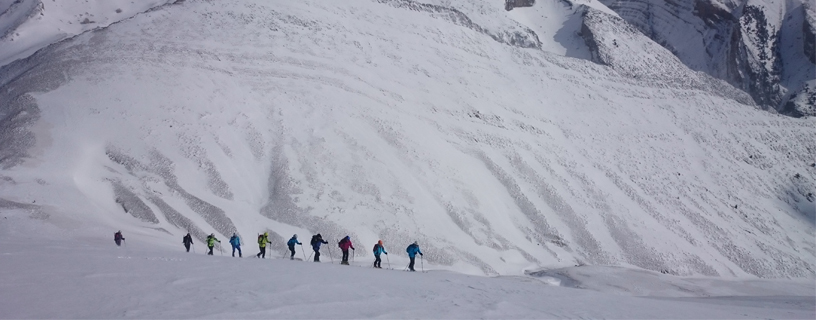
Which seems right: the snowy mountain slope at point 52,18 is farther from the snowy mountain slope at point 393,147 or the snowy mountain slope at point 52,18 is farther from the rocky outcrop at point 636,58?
the rocky outcrop at point 636,58

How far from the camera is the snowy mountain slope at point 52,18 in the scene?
76025mm

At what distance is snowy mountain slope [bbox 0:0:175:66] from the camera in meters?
76.0

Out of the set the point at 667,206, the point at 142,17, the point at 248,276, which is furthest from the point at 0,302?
the point at 142,17

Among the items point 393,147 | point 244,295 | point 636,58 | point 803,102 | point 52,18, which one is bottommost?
point 803,102

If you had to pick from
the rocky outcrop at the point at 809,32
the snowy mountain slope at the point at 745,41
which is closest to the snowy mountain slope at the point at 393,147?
the snowy mountain slope at the point at 745,41

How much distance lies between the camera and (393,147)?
4503 centimetres

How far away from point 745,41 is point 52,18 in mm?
109812

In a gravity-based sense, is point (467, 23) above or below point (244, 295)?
above

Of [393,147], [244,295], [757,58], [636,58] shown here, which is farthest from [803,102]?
[244,295]

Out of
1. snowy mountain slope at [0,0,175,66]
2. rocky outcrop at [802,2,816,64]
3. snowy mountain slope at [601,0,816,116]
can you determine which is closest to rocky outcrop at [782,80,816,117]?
snowy mountain slope at [601,0,816,116]

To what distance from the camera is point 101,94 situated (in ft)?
139

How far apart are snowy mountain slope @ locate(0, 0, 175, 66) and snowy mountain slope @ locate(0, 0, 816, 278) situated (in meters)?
29.4

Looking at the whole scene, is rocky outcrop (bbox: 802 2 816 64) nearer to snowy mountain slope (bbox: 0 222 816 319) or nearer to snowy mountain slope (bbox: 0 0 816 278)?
snowy mountain slope (bbox: 0 0 816 278)

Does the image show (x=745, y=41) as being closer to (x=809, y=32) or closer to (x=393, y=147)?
(x=809, y=32)
